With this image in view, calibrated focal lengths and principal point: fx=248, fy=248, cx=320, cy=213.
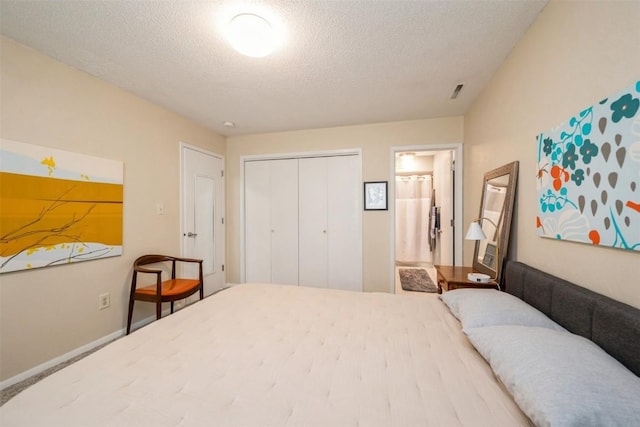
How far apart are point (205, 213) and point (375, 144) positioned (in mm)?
2647

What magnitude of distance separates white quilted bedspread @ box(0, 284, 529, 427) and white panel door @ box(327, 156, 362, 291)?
2.05 m

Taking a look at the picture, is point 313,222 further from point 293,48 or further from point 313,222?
point 293,48

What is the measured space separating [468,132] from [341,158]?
5.38 ft

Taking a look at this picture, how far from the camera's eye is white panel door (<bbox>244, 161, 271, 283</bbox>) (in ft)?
13.1

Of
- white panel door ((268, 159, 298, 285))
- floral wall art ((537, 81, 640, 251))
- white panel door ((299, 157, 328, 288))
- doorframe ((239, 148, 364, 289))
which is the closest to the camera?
floral wall art ((537, 81, 640, 251))

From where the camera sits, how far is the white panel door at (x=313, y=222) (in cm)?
375

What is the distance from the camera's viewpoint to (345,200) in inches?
144

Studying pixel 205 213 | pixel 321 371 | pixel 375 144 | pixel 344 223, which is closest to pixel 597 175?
pixel 321 371

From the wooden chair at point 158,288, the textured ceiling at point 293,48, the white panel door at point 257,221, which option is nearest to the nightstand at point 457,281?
the textured ceiling at point 293,48

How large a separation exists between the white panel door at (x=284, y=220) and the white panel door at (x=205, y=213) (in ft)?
2.67

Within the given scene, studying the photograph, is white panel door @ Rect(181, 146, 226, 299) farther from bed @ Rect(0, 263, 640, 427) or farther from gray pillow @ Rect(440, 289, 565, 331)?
gray pillow @ Rect(440, 289, 565, 331)

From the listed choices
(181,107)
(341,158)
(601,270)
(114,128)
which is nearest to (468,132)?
(341,158)

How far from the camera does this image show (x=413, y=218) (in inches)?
232

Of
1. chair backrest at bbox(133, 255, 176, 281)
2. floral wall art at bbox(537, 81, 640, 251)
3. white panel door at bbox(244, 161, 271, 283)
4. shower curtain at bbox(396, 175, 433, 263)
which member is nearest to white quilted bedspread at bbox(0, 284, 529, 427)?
floral wall art at bbox(537, 81, 640, 251)
